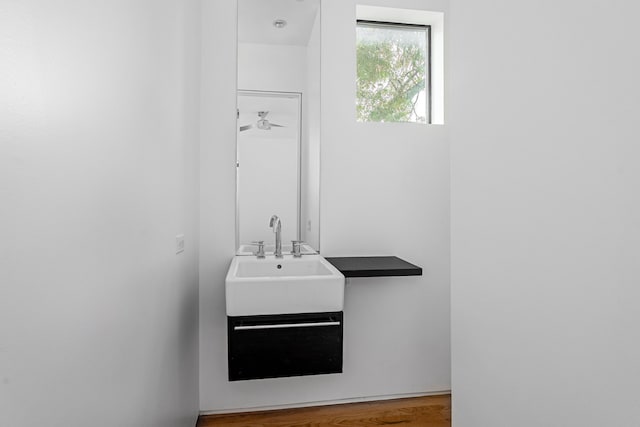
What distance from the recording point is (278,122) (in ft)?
7.45

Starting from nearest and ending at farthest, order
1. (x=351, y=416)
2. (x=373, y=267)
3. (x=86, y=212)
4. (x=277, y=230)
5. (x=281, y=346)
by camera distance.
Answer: (x=86, y=212)
(x=281, y=346)
(x=373, y=267)
(x=351, y=416)
(x=277, y=230)

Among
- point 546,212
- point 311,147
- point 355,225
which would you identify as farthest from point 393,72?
point 546,212

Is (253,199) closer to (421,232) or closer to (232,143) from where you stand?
(232,143)

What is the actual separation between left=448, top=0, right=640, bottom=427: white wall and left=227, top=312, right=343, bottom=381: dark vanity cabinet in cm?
60

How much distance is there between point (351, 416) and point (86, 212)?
1.91m

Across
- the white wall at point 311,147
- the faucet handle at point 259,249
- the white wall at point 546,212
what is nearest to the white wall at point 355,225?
the white wall at point 311,147

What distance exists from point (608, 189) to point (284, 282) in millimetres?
1239

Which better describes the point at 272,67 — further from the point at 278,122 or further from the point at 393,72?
the point at 393,72

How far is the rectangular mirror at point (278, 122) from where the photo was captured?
2.20m

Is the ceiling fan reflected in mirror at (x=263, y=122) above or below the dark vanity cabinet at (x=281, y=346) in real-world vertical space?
above

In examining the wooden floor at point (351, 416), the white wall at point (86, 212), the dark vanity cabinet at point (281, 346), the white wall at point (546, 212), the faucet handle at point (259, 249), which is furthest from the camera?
the faucet handle at point (259, 249)

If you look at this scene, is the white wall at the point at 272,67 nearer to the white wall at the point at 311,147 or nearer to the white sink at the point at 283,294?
the white wall at the point at 311,147

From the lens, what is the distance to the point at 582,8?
77 cm

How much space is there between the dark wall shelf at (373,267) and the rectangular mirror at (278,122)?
0.81 feet
